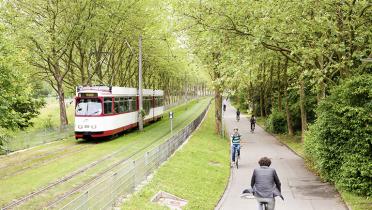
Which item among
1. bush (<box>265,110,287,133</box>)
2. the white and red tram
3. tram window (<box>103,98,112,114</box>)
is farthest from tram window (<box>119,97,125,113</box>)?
bush (<box>265,110,287,133</box>)

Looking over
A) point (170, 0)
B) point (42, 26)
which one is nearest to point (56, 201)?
point (170, 0)

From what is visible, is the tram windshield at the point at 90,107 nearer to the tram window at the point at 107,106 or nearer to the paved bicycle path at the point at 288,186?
the tram window at the point at 107,106

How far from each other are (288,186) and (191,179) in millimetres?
3839

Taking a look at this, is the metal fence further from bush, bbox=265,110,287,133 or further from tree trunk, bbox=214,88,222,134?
bush, bbox=265,110,287,133

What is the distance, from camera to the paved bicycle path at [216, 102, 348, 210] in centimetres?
1482

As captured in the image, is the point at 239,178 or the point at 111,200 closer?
the point at 111,200

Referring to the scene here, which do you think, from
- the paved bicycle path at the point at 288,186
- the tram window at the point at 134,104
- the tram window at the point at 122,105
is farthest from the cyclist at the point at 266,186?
the tram window at the point at 134,104

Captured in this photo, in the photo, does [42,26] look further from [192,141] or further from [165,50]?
[165,50]

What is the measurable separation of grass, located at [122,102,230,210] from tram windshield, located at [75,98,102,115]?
6695 millimetres

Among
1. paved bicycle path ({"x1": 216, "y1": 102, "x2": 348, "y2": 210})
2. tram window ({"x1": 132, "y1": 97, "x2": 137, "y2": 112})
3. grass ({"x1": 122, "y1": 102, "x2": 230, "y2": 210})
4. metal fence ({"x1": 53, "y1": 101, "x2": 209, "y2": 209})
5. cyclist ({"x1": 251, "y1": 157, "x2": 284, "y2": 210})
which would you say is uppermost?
tram window ({"x1": 132, "y1": 97, "x2": 137, "y2": 112})

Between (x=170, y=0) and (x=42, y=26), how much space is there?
48.0 feet

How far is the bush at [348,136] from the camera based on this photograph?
1562 centimetres

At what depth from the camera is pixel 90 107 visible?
29.2 metres

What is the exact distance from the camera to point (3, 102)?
15445 mm
